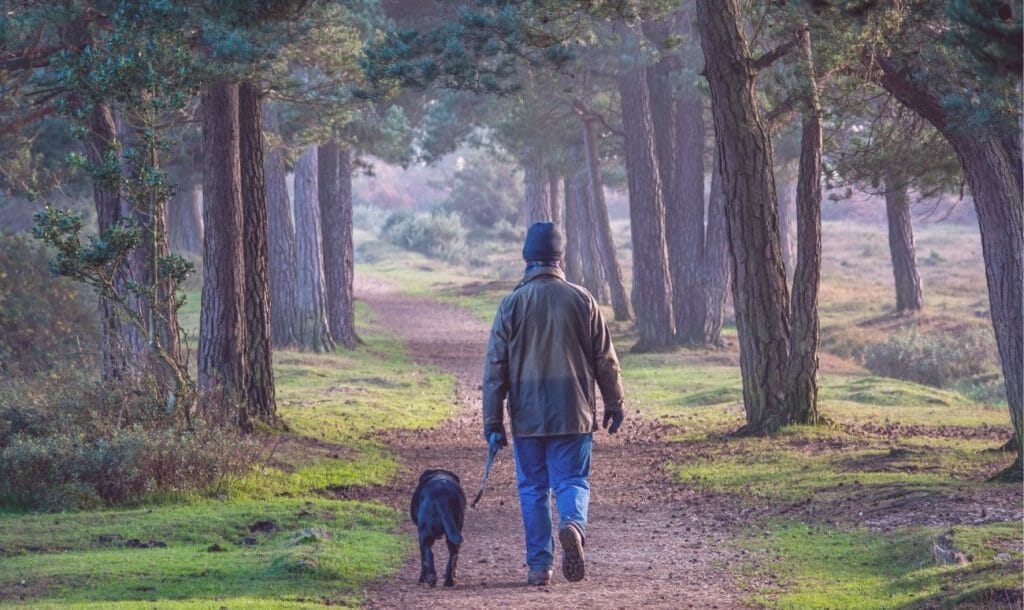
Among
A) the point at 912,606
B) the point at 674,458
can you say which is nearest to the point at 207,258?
the point at 674,458

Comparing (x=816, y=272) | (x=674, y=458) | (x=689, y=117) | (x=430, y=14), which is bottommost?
(x=674, y=458)

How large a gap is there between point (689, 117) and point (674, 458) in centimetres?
1557

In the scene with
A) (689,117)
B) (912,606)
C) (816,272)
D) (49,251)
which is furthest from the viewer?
(689,117)

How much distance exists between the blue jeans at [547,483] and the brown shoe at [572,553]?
0.12 meters

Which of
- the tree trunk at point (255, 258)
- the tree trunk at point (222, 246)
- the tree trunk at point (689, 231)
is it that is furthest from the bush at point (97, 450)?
the tree trunk at point (689, 231)

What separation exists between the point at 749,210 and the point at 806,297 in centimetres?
124

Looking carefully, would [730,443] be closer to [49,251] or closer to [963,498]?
[963,498]

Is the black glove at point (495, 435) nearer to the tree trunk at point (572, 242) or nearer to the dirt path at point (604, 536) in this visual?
the dirt path at point (604, 536)

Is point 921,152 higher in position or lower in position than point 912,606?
higher

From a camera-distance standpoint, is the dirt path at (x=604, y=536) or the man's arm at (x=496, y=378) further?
the man's arm at (x=496, y=378)

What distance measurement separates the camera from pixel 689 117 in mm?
28453

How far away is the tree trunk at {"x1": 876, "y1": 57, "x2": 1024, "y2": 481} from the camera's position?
11.0 meters

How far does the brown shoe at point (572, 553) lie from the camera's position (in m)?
7.67

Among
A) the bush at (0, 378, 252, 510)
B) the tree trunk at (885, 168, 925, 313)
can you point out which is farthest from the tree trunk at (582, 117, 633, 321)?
the bush at (0, 378, 252, 510)
